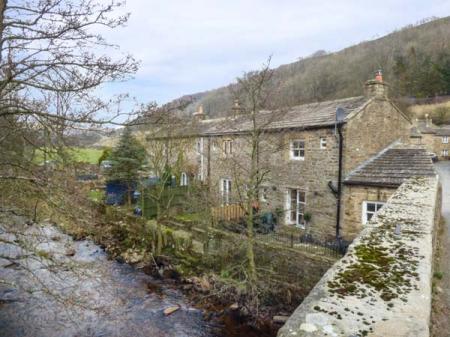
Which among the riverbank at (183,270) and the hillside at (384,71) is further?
the hillside at (384,71)

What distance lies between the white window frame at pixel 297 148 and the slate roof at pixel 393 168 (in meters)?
2.98

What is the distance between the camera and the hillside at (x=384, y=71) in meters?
59.0

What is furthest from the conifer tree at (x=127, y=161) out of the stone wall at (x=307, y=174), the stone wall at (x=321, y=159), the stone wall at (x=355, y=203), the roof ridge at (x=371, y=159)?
the roof ridge at (x=371, y=159)

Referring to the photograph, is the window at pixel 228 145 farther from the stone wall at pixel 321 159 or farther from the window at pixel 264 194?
the window at pixel 264 194

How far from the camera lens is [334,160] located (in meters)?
15.6

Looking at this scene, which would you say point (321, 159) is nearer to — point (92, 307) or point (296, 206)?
point (296, 206)

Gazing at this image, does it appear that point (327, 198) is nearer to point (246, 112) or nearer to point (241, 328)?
point (246, 112)

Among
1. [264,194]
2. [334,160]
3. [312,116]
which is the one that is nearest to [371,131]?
[334,160]

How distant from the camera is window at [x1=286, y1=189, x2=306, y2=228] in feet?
56.7

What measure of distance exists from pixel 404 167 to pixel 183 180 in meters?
18.3

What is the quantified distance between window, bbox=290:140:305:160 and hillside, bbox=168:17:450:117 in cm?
2884

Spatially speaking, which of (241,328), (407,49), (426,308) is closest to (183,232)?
(241,328)

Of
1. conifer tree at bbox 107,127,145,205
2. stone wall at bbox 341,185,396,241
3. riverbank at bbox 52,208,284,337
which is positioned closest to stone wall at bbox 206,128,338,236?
stone wall at bbox 341,185,396,241

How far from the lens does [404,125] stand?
1817 centimetres
